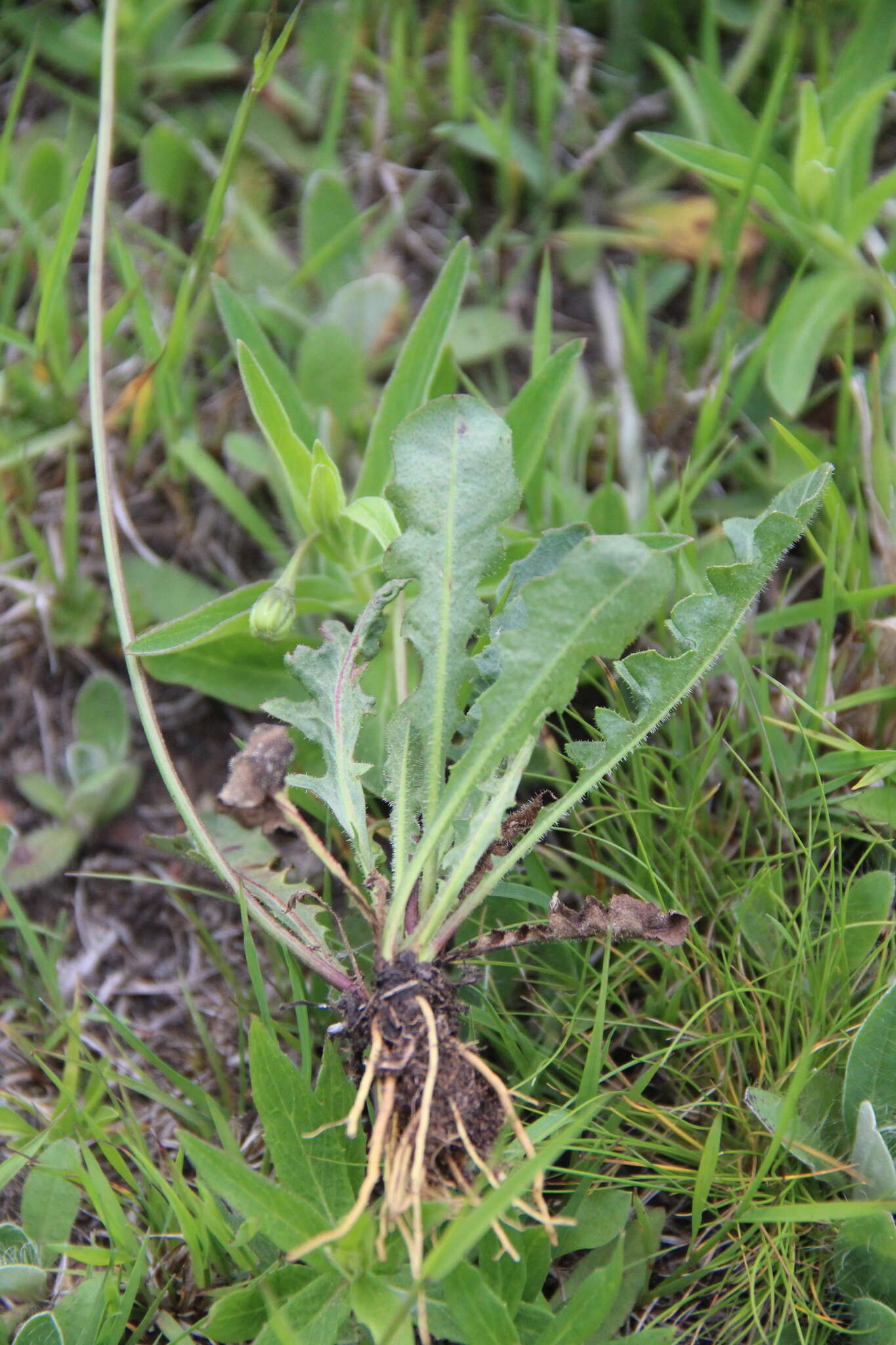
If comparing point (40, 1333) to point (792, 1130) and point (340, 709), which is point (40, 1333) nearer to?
point (340, 709)

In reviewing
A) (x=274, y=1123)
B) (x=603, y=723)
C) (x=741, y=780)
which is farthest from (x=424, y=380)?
(x=274, y=1123)

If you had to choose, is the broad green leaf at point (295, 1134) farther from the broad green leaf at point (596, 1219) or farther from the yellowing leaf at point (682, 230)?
the yellowing leaf at point (682, 230)

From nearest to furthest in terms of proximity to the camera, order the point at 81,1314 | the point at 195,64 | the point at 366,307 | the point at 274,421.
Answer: the point at 81,1314, the point at 274,421, the point at 366,307, the point at 195,64

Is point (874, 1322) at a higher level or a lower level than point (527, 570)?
lower

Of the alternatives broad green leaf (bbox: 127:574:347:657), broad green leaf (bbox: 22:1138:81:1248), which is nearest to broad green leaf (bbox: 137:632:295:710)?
broad green leaf (bbox: 127:574:347:657)

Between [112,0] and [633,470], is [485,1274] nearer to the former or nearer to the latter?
[633,470]

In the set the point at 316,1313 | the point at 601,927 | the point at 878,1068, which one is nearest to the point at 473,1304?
the point at 316,1313
